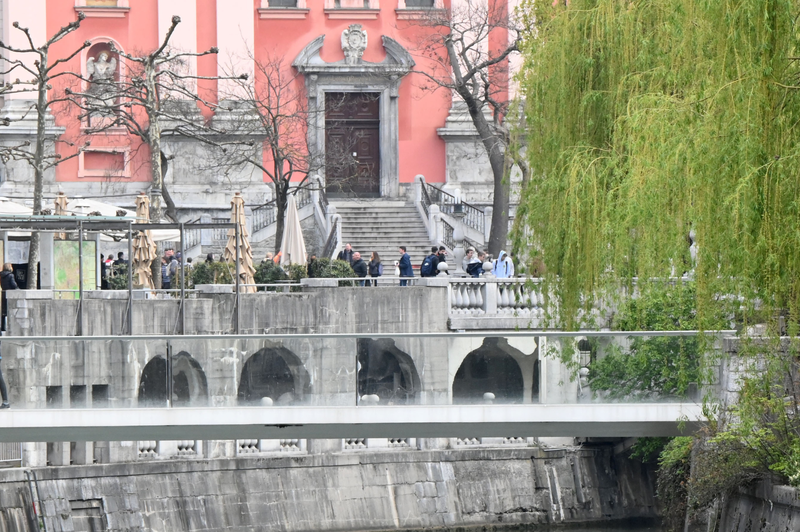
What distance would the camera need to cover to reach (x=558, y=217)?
2402 cm

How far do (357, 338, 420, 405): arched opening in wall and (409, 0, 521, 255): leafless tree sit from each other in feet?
59.9

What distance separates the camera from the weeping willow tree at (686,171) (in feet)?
57.7

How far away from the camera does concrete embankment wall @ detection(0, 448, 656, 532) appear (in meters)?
30.3

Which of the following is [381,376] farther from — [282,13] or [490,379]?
[282,13]

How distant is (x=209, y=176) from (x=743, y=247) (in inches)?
1135

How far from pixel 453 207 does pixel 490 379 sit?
823 inches

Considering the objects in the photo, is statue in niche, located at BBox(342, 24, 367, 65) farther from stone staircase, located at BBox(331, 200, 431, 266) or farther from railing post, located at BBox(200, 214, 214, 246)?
railing post, located at BBox(200, 214, 214, 246)

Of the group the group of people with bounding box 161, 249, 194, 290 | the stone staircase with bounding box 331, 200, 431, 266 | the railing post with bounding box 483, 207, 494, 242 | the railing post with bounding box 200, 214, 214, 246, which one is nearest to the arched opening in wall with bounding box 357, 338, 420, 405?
the group of people with bounding box 161, 249, 194, 290

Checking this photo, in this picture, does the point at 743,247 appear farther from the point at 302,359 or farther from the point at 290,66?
the point at 290,66

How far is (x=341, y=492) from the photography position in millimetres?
33281

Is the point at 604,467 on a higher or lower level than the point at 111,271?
lower

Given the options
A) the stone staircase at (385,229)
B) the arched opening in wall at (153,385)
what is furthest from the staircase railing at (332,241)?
the arched opening in wall at (153,385)

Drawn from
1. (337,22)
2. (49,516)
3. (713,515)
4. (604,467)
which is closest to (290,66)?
(337,22)

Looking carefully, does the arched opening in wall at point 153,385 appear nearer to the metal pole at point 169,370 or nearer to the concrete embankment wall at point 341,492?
the metal pole at point 169,370
